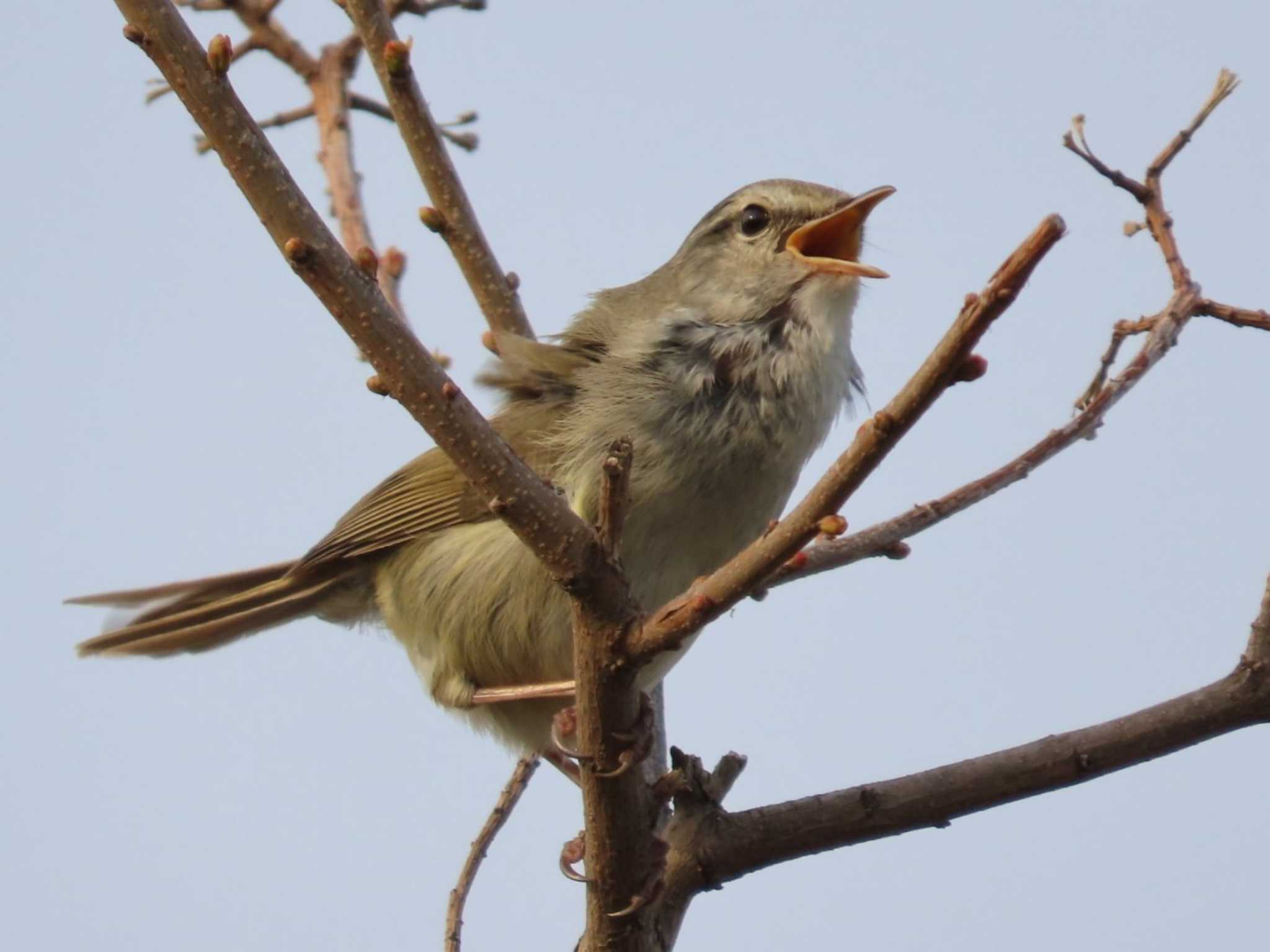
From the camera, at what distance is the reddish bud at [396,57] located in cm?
378

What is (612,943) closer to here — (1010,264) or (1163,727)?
(1163,727)

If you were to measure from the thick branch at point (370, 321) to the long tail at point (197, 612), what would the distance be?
97.5 inches

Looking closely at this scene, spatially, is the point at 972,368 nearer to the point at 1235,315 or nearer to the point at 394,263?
the point at 1235,315

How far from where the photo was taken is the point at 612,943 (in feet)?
9.98

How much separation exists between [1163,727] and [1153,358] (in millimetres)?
698

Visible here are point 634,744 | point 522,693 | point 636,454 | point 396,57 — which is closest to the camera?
point 634,744

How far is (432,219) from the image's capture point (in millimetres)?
4711

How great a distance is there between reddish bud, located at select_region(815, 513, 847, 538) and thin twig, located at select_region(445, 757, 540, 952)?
6.44 ft

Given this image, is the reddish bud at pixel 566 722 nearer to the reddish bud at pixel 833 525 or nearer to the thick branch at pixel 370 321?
the thick branch at pixel 370 321

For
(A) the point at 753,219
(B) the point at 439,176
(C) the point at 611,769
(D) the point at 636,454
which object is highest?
(B) the point at 439,176

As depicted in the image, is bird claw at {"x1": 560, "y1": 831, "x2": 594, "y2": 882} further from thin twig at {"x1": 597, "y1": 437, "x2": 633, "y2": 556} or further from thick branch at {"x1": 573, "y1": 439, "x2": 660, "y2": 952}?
thin twig at {"x1": 597, "y1": 437, "x2": 633, "y2": 556}

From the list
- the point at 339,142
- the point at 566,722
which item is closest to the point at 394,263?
the point at 339,142

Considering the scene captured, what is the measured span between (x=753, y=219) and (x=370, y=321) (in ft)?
8.14

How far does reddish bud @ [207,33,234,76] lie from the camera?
7.37 ft
